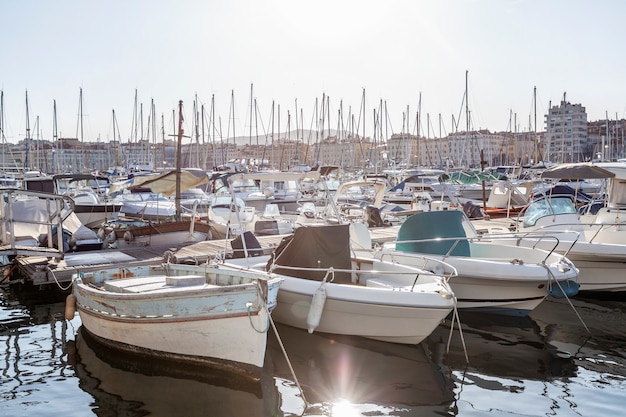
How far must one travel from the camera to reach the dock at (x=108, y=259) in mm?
13047

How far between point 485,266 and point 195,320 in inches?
237

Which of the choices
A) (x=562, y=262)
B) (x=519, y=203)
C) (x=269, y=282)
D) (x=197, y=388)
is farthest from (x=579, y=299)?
(x=519, y=203)

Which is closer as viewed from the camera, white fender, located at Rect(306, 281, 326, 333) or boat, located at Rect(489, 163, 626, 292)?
white fender, located at Rect(306, 281, 326, 333)

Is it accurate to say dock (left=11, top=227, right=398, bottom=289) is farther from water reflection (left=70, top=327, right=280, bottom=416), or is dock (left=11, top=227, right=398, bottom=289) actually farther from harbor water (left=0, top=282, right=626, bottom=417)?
water reflection (left=70, top=327, right=280, bottom=416)

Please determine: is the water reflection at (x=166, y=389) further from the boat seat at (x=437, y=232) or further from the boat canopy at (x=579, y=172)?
the boat canopy at (x=579, y=172)

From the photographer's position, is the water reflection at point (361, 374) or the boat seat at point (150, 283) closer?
the water reflection at point (361, 374)

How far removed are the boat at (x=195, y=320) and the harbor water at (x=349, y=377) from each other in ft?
0.94

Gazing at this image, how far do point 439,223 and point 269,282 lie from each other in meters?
4.91

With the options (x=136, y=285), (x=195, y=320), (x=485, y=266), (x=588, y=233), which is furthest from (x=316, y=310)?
(x=588, y=233)

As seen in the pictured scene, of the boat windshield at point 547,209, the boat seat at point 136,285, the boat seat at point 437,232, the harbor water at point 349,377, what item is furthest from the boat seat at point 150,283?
the boat windshield at point 547,209

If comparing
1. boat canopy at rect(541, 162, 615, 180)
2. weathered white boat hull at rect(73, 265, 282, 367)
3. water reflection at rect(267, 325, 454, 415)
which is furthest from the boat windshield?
weathered white boat hull at rect(73, 265, 282, 367)

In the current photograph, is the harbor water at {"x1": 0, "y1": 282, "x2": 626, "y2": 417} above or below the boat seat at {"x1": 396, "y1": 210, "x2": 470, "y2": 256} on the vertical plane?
below

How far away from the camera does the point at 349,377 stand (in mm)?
8789

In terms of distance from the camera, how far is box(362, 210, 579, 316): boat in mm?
11219
